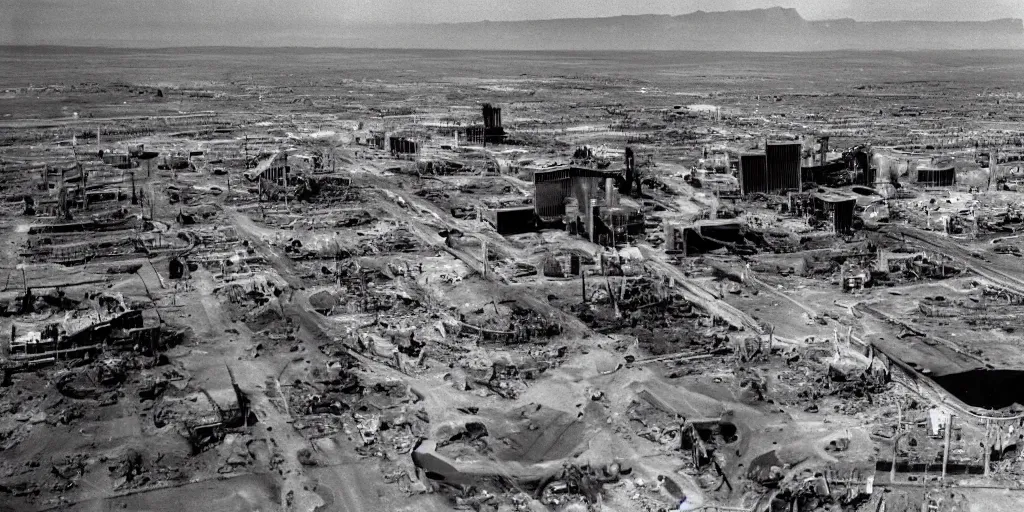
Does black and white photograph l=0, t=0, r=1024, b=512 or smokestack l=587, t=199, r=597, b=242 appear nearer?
black and white photograph l=0, t=0, r=1024, b=512

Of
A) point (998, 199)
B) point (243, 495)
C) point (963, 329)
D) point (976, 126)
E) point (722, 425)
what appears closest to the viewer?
point (243, 495)

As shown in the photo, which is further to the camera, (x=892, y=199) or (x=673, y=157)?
(x=673, y=157)

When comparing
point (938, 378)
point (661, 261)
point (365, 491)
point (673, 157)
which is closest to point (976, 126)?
point (673, 157)

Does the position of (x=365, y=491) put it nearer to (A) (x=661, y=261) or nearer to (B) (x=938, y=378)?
(B) (x=938, y=378)

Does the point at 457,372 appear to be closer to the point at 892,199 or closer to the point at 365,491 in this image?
the point at 365,491

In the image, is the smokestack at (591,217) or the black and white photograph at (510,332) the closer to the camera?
the black and white photograph at (510,332)

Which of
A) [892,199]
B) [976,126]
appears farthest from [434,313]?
[976,126]

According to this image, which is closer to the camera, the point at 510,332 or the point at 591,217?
the point at 510,332

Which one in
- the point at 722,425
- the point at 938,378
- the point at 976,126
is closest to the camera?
the point at 722,425

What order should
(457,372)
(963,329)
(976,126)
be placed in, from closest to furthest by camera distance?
(457,372) < (963,329) < (976,126)
